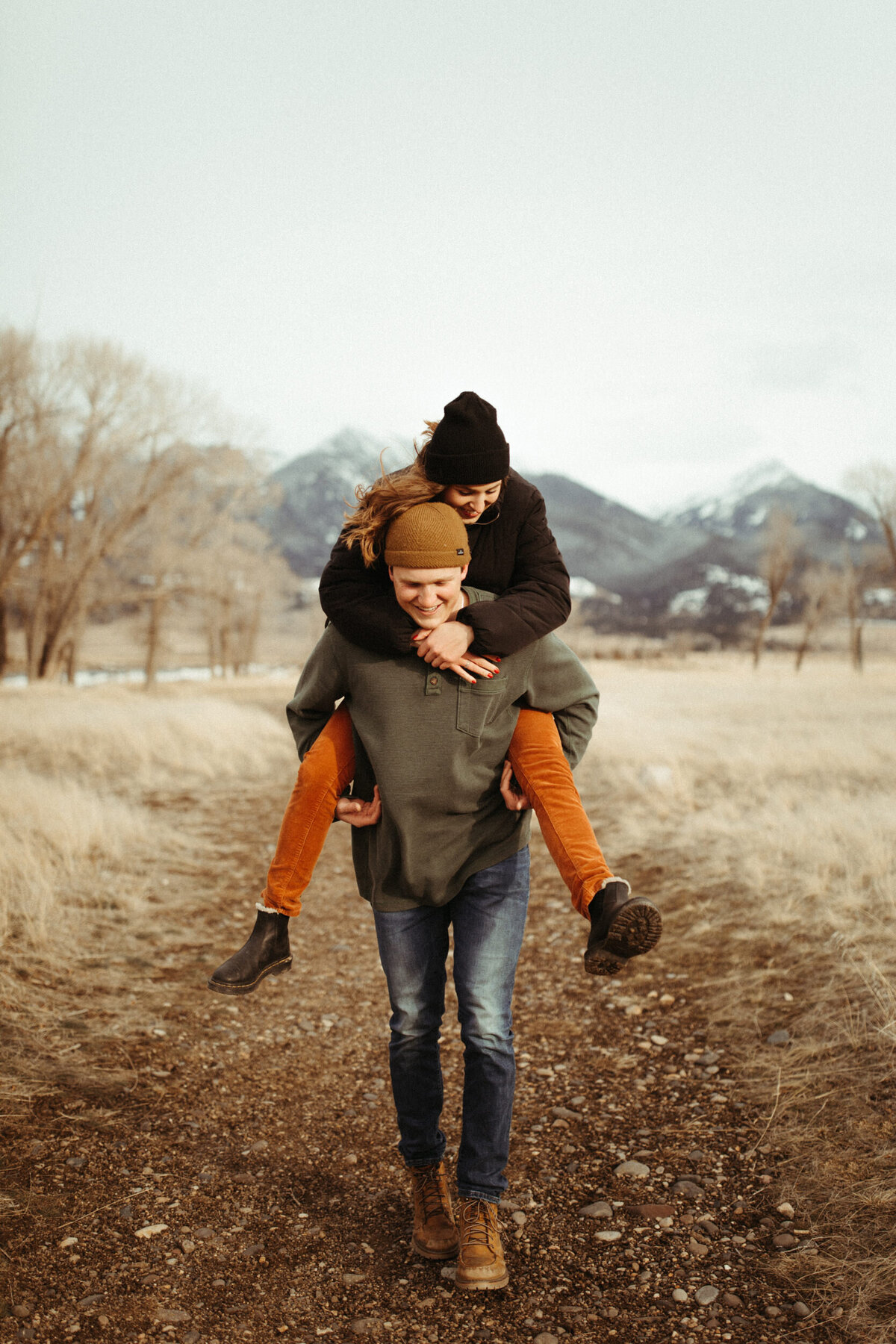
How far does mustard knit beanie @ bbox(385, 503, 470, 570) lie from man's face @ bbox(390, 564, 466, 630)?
0.08ft

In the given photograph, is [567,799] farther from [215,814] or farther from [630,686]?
[630,686]

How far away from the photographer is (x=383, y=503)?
91.7 inches

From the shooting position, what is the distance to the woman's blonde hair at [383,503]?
2312 mm

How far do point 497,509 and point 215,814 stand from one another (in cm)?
683

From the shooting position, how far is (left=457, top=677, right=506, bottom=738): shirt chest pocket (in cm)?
234

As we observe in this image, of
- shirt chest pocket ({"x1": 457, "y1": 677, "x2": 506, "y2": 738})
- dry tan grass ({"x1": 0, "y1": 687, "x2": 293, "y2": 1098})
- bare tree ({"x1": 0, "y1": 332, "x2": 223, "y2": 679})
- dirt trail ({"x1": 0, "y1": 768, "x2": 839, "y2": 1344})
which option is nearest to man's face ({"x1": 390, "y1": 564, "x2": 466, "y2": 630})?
shirt chest pocket ({"x1": 457, "y1": 677, "x2": 506, "y2": 738})

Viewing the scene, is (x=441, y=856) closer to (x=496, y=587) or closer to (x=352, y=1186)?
(x=496, y=587)

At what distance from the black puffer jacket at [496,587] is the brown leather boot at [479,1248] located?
1606 mm

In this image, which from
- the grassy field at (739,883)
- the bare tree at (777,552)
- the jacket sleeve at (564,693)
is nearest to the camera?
the jacket sleeve at (564,693)

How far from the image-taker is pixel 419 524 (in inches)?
87.8

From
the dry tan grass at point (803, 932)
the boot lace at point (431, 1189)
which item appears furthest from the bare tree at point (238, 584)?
the boot lace at point (431, 1189)

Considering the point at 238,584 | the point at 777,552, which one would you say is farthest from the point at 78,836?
the point at 777,552

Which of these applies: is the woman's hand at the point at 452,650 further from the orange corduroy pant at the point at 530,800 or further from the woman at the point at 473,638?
the orange corduroy pant at the point at 530,800

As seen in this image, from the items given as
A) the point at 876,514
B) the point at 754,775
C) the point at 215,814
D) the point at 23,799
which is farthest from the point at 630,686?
the point at 23,799
